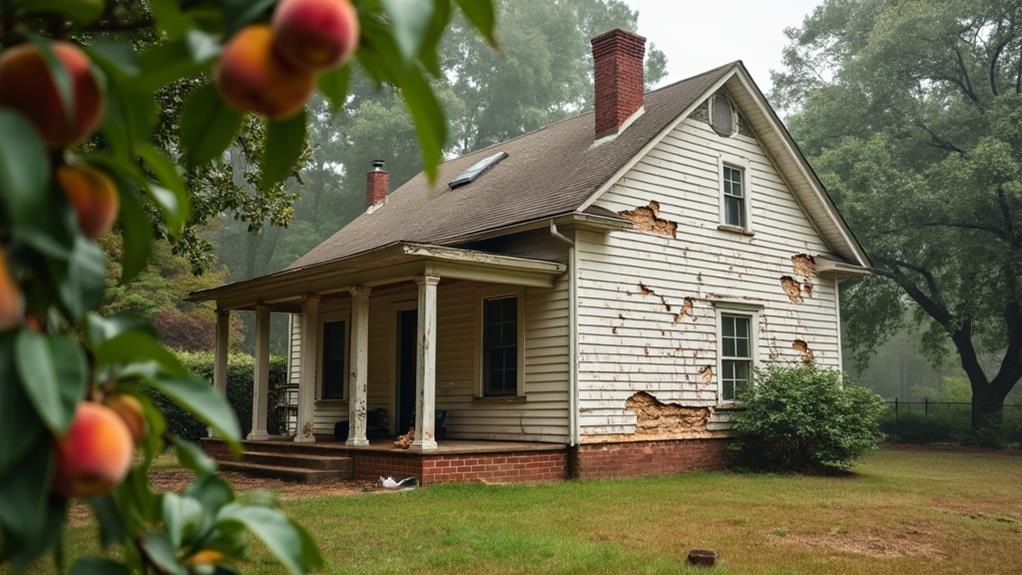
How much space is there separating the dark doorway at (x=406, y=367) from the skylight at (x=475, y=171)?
335cm

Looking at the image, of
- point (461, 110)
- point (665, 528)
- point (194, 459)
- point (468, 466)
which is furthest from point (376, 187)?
point (461, 110)

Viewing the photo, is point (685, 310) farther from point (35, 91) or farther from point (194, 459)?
point (35, 91)

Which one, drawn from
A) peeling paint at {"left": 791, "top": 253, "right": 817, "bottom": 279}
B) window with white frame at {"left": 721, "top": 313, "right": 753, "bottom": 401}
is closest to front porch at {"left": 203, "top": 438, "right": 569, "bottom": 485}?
window with white frame at {"left": 721, "top": 313, "right": 753, "bottom": 401}

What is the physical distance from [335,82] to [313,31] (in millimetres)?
322

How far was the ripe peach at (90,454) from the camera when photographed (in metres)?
0.75

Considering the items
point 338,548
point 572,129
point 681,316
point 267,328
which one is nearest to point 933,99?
point 572,129

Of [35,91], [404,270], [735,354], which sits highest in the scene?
[404,270]

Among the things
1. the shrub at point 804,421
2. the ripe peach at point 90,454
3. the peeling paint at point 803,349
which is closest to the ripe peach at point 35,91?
the ripe peach at point 90,454

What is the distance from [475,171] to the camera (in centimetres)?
1905

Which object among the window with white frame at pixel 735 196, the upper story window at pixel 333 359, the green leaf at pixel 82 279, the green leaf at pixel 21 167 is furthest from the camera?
the upper story window at pixel 333 359

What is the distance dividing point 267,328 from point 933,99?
22.1m

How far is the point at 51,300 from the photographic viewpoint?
800 millimetres

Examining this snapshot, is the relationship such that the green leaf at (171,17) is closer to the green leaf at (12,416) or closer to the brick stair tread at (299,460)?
the green leaf at (12,416)

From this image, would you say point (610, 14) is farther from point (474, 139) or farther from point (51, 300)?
point (51, 300)
